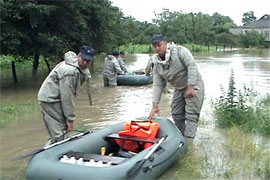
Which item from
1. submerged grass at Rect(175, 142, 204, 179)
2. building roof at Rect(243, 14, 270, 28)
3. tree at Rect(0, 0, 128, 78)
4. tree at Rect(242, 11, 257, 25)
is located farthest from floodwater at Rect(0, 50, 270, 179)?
tree at Rect(242, 11, 257, 25)

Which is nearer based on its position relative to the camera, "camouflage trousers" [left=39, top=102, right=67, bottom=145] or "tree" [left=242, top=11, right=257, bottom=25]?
"camouflage trousers" [left=39, top=102, right=67, bottom=145]

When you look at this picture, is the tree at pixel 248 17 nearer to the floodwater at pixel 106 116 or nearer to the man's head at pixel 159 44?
the floodwater at pixel 106 116

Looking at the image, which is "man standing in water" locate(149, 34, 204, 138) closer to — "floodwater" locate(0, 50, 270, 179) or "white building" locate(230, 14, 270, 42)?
"floodwater" locate(0, 50, 270, 179)

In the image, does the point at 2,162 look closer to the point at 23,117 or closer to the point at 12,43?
the point at 23,117

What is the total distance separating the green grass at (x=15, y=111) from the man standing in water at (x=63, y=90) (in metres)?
2.90

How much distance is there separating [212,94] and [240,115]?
475 cm

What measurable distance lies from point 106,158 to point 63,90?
3.32 feet

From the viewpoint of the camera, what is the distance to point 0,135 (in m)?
7.21

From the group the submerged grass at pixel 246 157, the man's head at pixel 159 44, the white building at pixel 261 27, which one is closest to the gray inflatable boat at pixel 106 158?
the submerged grass at pixel 246 157

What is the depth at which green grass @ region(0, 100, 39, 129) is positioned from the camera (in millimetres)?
8302

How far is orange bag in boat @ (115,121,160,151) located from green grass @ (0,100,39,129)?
3273 millimetres

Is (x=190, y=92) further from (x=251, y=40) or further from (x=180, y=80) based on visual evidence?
(x=251, y=40)

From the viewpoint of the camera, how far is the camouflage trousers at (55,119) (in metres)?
5.18

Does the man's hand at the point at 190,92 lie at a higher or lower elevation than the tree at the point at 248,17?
lower
